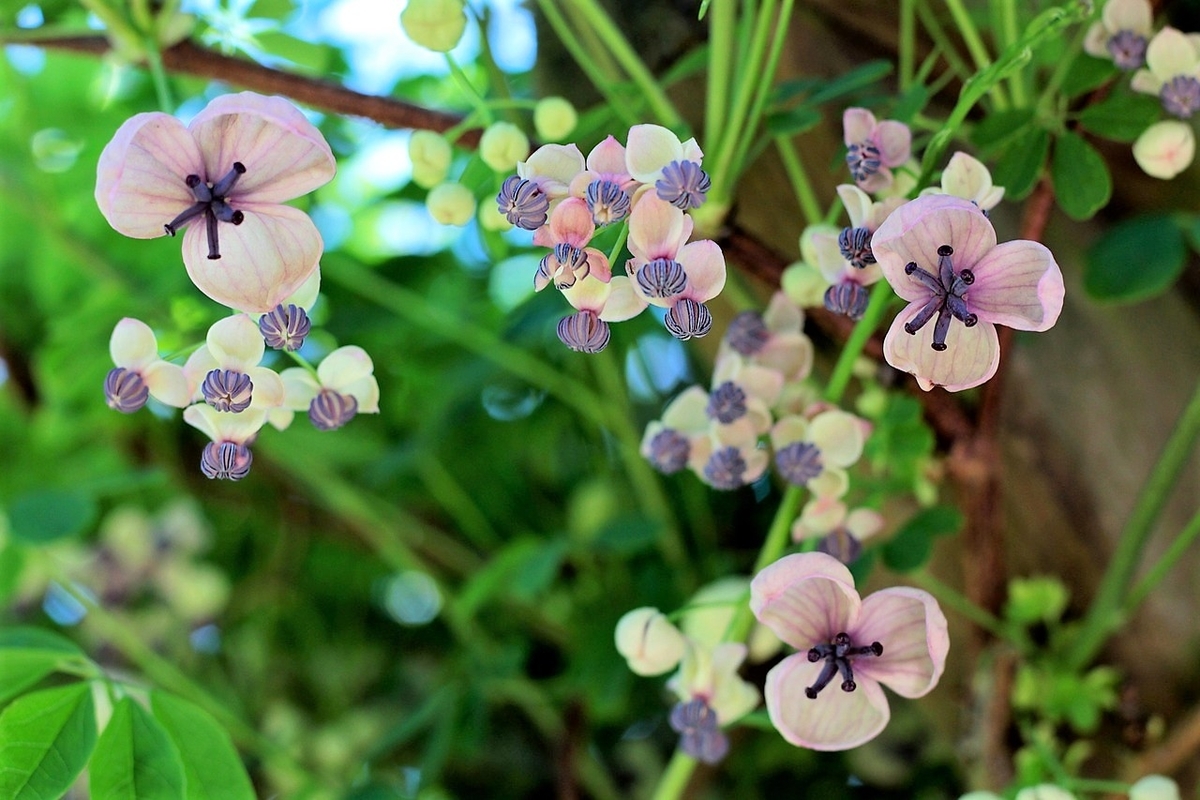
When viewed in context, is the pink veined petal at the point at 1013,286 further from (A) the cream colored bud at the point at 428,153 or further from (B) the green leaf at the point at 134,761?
(B) the green leaf at the point at 134,761

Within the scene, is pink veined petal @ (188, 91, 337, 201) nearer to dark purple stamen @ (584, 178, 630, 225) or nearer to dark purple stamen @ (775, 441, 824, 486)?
dark purple stamen @ (584, 178, 630, 225)

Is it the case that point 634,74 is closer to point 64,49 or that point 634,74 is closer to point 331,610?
point 64,49

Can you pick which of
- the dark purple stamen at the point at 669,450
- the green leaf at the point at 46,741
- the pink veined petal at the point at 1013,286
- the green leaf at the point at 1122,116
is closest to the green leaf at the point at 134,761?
the green leaf at the point at 46,741

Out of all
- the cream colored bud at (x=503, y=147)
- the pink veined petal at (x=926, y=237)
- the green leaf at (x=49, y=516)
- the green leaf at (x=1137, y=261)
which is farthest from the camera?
the green leaf at (x=49, y=516)

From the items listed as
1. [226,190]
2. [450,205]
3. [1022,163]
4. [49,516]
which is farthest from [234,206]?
[49,516]

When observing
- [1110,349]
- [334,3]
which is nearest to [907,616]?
[1110,349]

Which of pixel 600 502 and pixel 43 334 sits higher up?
pixel 600 502

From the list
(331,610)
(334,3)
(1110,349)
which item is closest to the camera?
(1110,349)

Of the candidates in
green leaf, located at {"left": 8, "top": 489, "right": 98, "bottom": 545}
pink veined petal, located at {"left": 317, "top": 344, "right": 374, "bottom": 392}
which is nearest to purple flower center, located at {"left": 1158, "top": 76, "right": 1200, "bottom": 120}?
pink veined petal, located at {"left": 317, "top": 344, "right": 374, "bottom": 392}
